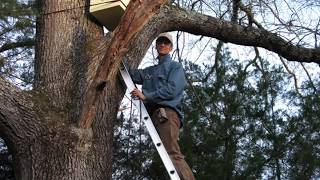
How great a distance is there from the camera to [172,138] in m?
3.46

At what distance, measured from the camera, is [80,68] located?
364 cm

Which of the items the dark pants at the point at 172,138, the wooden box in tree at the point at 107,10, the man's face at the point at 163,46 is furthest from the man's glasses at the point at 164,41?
the dark pants at the point at 172,138

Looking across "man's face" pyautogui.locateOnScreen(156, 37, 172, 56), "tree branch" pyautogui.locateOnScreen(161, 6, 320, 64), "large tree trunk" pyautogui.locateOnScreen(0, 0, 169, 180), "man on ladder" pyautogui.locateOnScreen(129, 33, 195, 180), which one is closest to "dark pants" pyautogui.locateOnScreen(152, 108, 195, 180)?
"man on ladder" pyautogui.locateOnScreen(129, 33, 195, 180)

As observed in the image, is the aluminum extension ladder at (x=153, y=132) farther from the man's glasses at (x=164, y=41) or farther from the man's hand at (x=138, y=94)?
the man's glasses at (x=164, y=41)

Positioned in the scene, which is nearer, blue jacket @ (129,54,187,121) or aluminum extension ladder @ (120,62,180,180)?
aluminum extension ladder @ (120,62,180,180)

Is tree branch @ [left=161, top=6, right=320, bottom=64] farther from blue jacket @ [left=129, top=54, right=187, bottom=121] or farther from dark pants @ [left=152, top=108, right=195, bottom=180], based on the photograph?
dark pants @ [left=152, top=108, right=195, bottom=180]

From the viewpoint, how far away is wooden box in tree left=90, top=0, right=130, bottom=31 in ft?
12.2

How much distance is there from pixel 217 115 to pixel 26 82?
1.78m

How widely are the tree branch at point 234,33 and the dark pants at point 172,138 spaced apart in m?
0.86

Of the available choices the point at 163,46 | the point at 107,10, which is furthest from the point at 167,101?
the point at 107,10

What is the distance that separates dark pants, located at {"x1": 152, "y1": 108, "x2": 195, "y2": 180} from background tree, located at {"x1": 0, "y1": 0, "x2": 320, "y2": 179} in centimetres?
31

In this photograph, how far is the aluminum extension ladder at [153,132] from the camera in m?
3.33

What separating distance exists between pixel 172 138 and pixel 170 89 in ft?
0.99

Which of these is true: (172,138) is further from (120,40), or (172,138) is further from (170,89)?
(120,40)
